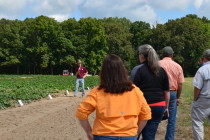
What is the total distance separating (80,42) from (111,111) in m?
53.4

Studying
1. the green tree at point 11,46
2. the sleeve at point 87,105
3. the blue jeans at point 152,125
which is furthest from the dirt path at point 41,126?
the green tree at point 11,46

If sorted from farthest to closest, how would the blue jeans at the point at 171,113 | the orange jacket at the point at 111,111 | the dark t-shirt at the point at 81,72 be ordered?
the dark t-shirt at the point at 81,72, the blue jeans at the point at 171,113, the orange jacket at the point at 111,111

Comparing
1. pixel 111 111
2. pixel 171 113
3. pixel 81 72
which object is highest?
pixel 81 72

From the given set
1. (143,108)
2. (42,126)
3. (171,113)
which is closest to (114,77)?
(143,108)

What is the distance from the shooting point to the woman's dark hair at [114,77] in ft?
9.42

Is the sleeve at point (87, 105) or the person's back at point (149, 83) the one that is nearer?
the sleeve at point (87, 105)

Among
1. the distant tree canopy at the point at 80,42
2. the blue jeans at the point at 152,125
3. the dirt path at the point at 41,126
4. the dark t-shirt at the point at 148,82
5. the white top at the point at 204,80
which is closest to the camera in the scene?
the dark t-shirt at the point at 148,82

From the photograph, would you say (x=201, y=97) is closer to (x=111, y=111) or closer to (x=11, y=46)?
(x=111, y=111)

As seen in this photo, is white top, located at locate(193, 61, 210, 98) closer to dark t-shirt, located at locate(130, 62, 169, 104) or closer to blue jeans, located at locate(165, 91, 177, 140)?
blue jeans, located at locate(165, 91, 177, 140)

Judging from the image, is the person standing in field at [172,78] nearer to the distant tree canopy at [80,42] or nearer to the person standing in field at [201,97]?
the person standing in field at [201,97]

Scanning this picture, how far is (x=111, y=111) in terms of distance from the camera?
110 inches

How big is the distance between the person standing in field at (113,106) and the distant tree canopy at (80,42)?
162 feet

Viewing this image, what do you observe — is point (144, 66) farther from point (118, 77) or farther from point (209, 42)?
point (209, 42)

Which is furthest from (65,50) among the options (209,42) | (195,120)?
(195,120)
